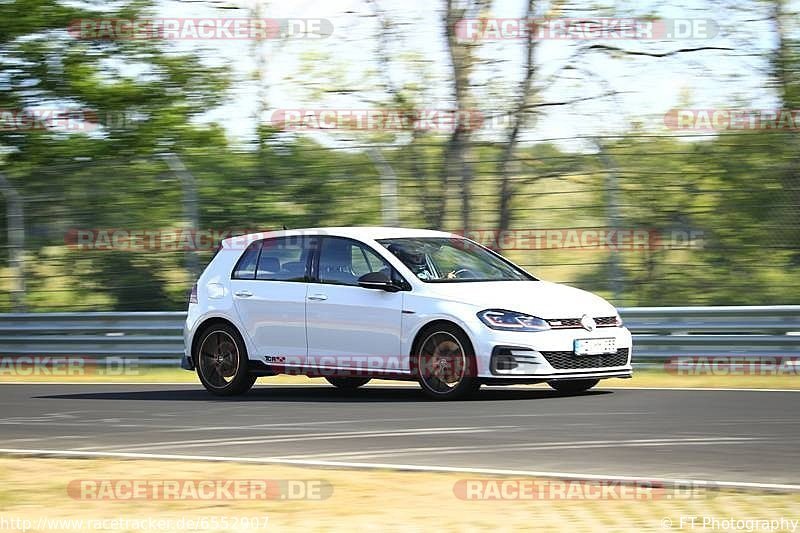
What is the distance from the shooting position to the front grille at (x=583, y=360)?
40.4 ft

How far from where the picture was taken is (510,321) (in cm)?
1235

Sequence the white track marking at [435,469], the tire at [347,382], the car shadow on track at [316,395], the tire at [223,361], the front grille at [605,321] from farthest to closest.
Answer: the tire at [347,382], the tire at [223,361], the car shadow on track at [316,395], the front grille at [605,321], the white track marking at [435,469]

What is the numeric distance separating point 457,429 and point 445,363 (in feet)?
6.81

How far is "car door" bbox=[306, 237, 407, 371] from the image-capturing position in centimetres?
1295

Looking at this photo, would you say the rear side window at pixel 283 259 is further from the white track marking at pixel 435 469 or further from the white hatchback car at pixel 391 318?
the white track marking at pixel 435 469

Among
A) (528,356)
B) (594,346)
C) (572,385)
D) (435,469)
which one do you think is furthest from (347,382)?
(435,469)

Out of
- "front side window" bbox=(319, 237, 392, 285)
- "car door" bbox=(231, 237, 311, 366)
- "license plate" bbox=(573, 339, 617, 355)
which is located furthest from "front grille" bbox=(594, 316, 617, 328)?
"car door" bbox=(231, 237, 311, 366)

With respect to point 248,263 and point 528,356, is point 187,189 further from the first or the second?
point 528,356

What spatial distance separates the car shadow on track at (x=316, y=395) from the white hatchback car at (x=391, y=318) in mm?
192

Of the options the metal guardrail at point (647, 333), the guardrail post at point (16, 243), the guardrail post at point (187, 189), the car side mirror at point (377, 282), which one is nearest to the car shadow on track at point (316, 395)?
the car side mirror at point (377, 282)

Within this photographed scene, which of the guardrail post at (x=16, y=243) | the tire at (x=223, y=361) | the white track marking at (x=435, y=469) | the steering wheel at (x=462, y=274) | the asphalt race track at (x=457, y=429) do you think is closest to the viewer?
the white track marking at (x=435, y=469)

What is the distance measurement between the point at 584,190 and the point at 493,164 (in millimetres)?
1481

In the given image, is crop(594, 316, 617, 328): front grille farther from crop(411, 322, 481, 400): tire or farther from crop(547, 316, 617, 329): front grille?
crop(411, 322, 481, 400): tire

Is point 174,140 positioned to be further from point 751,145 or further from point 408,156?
point 751,145
